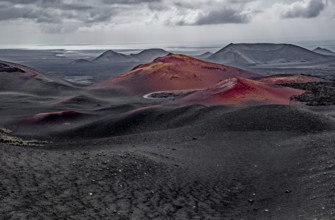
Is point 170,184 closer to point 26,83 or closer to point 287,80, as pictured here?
point 287,80

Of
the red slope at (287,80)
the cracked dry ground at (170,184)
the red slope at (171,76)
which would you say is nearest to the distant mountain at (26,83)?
the red slope at (171,76)

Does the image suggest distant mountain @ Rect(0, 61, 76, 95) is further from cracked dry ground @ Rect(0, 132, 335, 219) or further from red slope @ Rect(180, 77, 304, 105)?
cracked dry ground @ Rect(0, 132, 335, 219)

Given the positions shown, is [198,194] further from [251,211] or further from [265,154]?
[265,154]

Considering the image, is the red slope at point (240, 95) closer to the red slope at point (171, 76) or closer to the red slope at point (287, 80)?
the red slope at point (287, 80)

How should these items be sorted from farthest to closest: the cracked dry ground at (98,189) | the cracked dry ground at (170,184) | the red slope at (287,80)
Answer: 1. the red slope at (287,80)
2. the cracked dry ground at (170,184)
3. the cracked dry ground at (98,189)

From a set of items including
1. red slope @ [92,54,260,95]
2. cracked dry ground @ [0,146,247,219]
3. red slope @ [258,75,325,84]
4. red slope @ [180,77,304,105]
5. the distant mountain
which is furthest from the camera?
the distant mountain

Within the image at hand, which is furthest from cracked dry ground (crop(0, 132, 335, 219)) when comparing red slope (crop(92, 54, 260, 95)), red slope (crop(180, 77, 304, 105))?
red slope (crop(92, 54, 260, 95))
